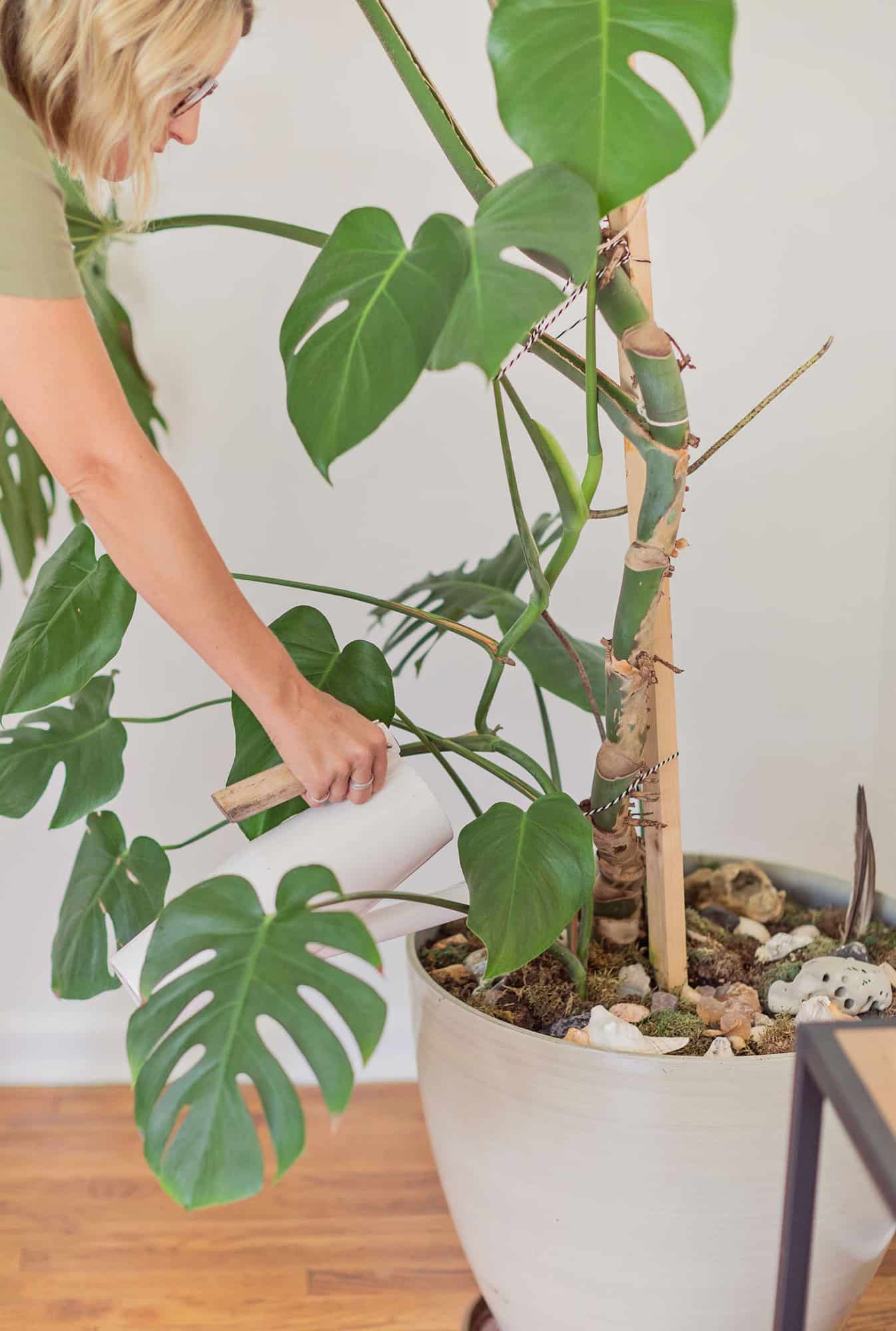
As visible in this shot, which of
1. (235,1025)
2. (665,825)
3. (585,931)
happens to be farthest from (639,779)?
(235,1025)

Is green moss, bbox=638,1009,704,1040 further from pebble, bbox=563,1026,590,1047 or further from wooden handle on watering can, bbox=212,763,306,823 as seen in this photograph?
wooden handle on watering can, bbox=212,763,306,823

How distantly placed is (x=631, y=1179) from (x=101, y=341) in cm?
79

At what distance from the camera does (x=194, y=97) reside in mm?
1001

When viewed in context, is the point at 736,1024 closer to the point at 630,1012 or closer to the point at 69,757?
the point at 630,1012

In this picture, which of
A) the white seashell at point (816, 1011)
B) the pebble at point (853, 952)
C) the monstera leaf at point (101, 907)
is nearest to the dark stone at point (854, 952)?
the pebble at point (853, 952)

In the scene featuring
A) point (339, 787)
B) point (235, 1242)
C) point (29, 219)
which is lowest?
point (235, 1242)

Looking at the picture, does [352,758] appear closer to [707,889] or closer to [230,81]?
[707,889]

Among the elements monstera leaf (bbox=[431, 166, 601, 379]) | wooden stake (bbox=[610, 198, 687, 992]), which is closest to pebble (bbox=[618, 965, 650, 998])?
wooden stake (bbox=[610, 198, 687, 992])

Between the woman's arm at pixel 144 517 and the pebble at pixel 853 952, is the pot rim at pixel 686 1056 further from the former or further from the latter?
the woman's arm at pixel 144 517

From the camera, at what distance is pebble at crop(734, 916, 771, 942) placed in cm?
130

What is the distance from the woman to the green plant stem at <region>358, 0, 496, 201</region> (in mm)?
123

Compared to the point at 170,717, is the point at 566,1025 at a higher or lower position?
lower

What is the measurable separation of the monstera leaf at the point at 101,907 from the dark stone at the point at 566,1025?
395 millimetres

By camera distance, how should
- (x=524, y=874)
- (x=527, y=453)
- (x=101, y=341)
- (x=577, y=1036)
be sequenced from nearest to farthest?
(x=101, y=341) < (x=524, y=874) < (x=577, y=1036) < (x=527, y=453)
